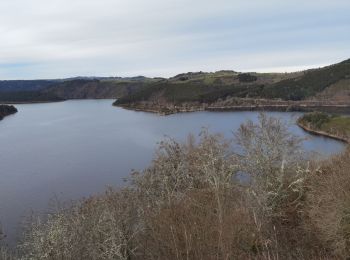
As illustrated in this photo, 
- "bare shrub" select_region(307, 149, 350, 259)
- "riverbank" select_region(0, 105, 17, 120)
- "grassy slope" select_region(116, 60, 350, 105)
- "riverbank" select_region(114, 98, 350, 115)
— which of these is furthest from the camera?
"grassy slope" select_region(116, 60, 350, 105)

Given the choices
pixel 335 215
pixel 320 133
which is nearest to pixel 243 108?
pixel 320 133

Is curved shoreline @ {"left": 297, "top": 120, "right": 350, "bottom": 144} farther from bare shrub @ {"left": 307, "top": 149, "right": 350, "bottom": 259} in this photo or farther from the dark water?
bare shrub @ {"left": 307, "top": 149, "right": 350, "bottom": 259}

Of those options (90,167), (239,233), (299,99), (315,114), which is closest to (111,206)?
(239,233)

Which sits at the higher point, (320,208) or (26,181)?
(320,208)

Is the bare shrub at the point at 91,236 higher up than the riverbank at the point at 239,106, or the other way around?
the bare shrub at the point at 91,236

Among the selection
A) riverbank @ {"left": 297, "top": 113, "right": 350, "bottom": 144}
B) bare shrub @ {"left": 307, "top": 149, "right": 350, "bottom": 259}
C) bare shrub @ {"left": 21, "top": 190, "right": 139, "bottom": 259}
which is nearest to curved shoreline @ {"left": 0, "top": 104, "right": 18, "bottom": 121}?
riverbank @ {"left": 297, "top": 113, "right": 350, "bottom": 144}

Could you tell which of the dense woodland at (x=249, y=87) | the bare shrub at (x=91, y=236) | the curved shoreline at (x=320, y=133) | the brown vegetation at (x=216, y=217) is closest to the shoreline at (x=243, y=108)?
the dense woodland at (x=249, y=87)

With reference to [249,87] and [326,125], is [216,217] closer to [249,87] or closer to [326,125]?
[326,125]

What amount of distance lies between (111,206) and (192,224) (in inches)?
229

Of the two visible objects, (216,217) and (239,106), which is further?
(239,106)

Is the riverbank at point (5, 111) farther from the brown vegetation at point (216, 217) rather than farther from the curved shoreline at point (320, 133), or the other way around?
the brown vegetation at point (216, 217)

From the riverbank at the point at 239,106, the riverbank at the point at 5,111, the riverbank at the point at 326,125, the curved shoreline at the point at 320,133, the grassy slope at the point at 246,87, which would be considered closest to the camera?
the curved shoreline at the point at 320,133

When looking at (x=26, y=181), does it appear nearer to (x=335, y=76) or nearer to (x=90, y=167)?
(x=90, y=167)

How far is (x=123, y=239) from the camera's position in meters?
16.1
